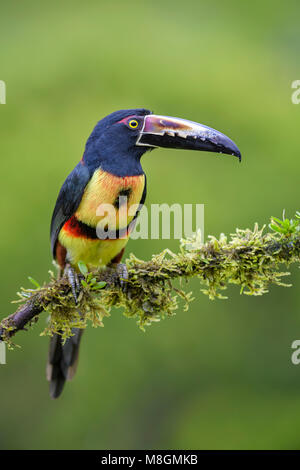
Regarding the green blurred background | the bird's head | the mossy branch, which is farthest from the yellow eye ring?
the green blurred background

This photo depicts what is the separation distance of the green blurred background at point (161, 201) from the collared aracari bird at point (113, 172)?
6.75 ft

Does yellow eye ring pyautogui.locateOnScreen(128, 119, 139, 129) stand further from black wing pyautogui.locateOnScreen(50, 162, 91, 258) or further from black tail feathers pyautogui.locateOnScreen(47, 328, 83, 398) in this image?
black tail feathers pyautogui.locateOnScreen(47, 328, 83, 398)

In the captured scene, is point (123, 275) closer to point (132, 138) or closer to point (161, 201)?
point (132, 138)

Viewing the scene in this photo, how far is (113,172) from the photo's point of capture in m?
3.29

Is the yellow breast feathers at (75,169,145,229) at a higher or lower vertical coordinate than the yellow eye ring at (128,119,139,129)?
lower

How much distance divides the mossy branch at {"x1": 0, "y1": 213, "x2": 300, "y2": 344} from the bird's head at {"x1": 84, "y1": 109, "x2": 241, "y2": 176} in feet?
2.23

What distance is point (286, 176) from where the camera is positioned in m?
5.72

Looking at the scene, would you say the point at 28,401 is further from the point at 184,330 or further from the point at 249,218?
the point at 249,218

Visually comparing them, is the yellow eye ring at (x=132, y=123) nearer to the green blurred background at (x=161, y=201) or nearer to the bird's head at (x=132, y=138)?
the bird's head at (x=132, y=138)

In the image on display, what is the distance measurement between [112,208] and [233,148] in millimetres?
758

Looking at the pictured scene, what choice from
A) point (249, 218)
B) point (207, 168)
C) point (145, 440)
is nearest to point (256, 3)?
point (207, 168)

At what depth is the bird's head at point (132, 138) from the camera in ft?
10.7

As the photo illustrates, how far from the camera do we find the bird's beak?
3191 millimetres

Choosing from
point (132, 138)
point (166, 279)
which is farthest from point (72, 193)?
point (166, 279)
